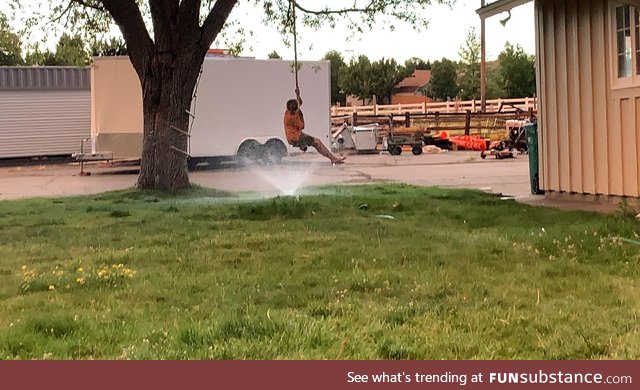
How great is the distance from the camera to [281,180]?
67.2 ft

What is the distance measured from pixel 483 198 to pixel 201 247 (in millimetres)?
5902

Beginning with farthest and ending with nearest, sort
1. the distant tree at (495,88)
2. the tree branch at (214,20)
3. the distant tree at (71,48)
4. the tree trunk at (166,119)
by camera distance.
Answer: the distant tree at (495,88), the distant tree at (71,48), the tree branch at (214,20), the tree trunk at (166,119)

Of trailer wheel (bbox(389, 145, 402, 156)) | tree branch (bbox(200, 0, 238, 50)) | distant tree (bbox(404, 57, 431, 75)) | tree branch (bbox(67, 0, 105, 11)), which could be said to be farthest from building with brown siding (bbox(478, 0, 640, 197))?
distant tree (bbox(404, 57, 431, 75))

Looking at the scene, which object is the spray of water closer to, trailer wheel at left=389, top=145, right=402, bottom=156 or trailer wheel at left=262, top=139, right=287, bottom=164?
trailer wheel at left=262, top=139, right=287, bottom=164

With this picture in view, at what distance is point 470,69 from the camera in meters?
61.5

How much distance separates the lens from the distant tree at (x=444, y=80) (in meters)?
66.4

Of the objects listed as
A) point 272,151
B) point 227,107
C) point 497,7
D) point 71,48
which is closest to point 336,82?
point 272,151

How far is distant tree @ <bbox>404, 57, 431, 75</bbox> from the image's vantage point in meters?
81.5

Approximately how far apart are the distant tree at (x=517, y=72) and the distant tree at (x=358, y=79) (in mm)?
13336

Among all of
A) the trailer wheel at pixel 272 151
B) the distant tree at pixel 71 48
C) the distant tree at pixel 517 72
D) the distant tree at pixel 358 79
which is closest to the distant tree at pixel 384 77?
the distant tree at pixel 358 79

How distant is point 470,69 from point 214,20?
49.4 meters

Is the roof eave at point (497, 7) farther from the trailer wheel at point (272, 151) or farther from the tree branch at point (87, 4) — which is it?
the trailer wheel at point (272, 151)

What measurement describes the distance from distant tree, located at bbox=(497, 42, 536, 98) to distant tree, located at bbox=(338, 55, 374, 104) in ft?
43.8

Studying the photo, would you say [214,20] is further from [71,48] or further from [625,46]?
[625,46]
